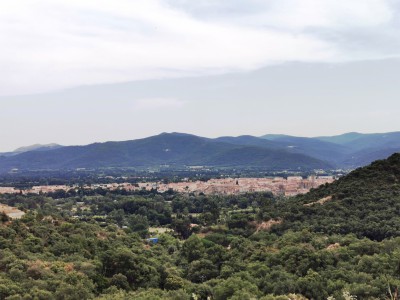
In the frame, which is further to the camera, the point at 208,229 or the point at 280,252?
the point at 208,229

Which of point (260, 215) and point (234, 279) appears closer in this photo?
point (234, 279)

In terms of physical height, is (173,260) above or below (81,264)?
below

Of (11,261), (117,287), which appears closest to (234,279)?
(117,287)

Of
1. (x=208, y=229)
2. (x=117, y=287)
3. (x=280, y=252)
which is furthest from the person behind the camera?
(x=208, y=229)

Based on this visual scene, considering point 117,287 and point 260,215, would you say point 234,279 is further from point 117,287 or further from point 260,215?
point 260,215

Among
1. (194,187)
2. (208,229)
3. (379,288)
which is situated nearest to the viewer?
(379,288)

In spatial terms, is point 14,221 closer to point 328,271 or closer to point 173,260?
point 173,260

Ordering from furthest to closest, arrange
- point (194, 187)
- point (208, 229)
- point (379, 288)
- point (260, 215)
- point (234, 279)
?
point (194, 187) → point (208, 229) → point (260, 215) → point (234, 279) → point (379, 288)

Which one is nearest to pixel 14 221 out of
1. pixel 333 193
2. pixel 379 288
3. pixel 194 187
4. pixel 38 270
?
pixel 38 270

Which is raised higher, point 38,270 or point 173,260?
point 38,270
